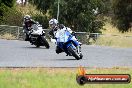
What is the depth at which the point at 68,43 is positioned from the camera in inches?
765

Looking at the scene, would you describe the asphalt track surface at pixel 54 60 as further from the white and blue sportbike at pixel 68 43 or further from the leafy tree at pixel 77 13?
the leafy tree at pixel 77 13

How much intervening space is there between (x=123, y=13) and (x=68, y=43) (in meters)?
35.2

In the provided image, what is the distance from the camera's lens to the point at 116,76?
7402 millimetres

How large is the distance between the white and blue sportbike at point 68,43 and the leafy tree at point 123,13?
33608 mm

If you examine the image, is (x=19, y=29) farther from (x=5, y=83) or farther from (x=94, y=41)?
(x=5, y=83)

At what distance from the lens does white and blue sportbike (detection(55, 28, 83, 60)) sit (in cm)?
1922

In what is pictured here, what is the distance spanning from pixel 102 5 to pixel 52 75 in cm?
3455

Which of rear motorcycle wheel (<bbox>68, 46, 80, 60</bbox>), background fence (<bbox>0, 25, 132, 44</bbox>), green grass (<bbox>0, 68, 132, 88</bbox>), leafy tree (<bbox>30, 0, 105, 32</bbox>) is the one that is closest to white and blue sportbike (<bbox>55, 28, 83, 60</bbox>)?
rear motorcycle wheel (<bbox>68, 46, 80, 60</bbox>)

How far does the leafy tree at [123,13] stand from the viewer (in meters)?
53.5

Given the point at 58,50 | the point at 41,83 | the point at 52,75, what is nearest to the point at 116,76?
the point at 41,83

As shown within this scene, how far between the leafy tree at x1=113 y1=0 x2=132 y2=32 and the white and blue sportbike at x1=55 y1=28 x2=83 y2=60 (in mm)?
33608

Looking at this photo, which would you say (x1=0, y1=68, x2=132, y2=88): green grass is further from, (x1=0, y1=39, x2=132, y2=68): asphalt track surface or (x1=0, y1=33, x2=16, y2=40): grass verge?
(x1=0, y1=33, x2=16, y2=40): grass verge

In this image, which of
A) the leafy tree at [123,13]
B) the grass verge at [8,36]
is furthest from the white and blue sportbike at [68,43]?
the leafy tree at [123,13]

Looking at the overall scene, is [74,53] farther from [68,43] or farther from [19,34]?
[19,34]
